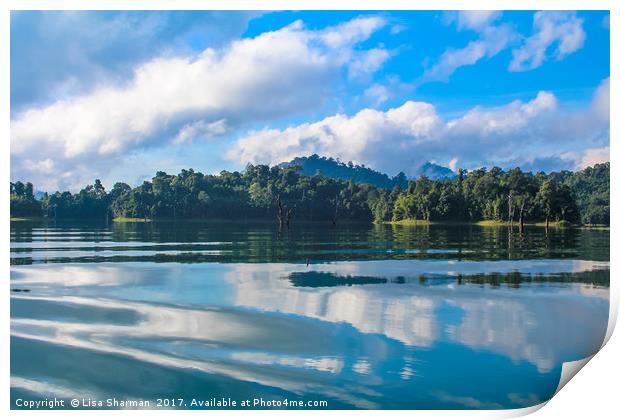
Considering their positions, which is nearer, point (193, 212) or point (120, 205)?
point (120, 205)

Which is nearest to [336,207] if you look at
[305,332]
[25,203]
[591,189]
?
[25,203]

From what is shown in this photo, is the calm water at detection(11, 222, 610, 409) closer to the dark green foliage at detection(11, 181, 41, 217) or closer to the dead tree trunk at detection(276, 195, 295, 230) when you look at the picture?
the dark green foliage at detection(11, 181, 41, 217)

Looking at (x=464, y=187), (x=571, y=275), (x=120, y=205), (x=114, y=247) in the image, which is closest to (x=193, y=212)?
(x=120, y=205)

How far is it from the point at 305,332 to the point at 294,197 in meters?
25.5

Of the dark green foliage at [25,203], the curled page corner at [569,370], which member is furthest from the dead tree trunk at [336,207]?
the curled page corner at [569,370]

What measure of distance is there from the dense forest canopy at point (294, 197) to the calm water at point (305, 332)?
474 centimetres

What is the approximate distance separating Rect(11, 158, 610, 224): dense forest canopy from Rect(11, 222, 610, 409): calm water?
15.6 ft

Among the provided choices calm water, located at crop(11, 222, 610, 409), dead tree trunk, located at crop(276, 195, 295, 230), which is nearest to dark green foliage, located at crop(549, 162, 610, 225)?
calm water, located at crop(11, 222, 610, 409)

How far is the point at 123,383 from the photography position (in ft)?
28.5

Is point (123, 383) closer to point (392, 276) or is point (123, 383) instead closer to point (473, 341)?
point (473, 341)

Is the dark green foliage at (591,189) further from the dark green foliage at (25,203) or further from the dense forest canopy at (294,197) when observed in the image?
the dark green foliage at (25,203)

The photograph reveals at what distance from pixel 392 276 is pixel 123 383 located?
970cm
